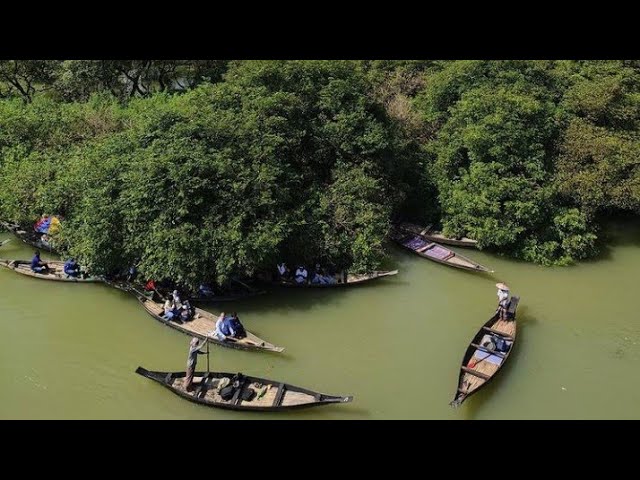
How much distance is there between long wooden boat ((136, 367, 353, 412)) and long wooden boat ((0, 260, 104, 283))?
15.9ft

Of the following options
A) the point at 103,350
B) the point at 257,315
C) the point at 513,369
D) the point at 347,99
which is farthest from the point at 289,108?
the point at 513,369

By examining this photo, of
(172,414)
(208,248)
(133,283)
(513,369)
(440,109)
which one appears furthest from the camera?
(440,109)

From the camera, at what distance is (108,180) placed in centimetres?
1555

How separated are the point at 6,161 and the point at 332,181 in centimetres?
1034

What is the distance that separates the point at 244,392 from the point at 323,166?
819 centimetres

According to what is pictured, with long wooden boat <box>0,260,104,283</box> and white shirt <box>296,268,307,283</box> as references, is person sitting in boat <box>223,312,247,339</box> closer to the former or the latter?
white shirt <box>296,268,307,283</box>

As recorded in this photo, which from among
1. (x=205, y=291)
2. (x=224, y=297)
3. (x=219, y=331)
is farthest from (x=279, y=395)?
(x=205, y=291)

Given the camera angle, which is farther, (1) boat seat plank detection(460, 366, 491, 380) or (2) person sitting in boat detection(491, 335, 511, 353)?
(2) person sitting in boat detection(491, 335, 511, 353)

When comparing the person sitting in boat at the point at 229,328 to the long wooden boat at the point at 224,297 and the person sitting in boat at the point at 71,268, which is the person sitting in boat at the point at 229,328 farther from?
the person sitting in boat at the point at 71,268

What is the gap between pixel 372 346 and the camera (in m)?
13.7

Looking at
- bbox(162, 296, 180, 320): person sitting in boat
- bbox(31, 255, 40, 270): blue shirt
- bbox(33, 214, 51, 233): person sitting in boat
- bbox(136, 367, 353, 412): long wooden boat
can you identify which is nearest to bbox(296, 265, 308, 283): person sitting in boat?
bbox(162, 296, 180, 320): person sitting in boat

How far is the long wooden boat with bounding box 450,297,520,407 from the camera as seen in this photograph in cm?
1180

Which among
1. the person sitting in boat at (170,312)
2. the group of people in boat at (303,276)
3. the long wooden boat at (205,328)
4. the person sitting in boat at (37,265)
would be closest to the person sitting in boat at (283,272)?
the group of people in boat at (303,276)

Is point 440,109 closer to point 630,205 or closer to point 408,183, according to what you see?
point 408,183
